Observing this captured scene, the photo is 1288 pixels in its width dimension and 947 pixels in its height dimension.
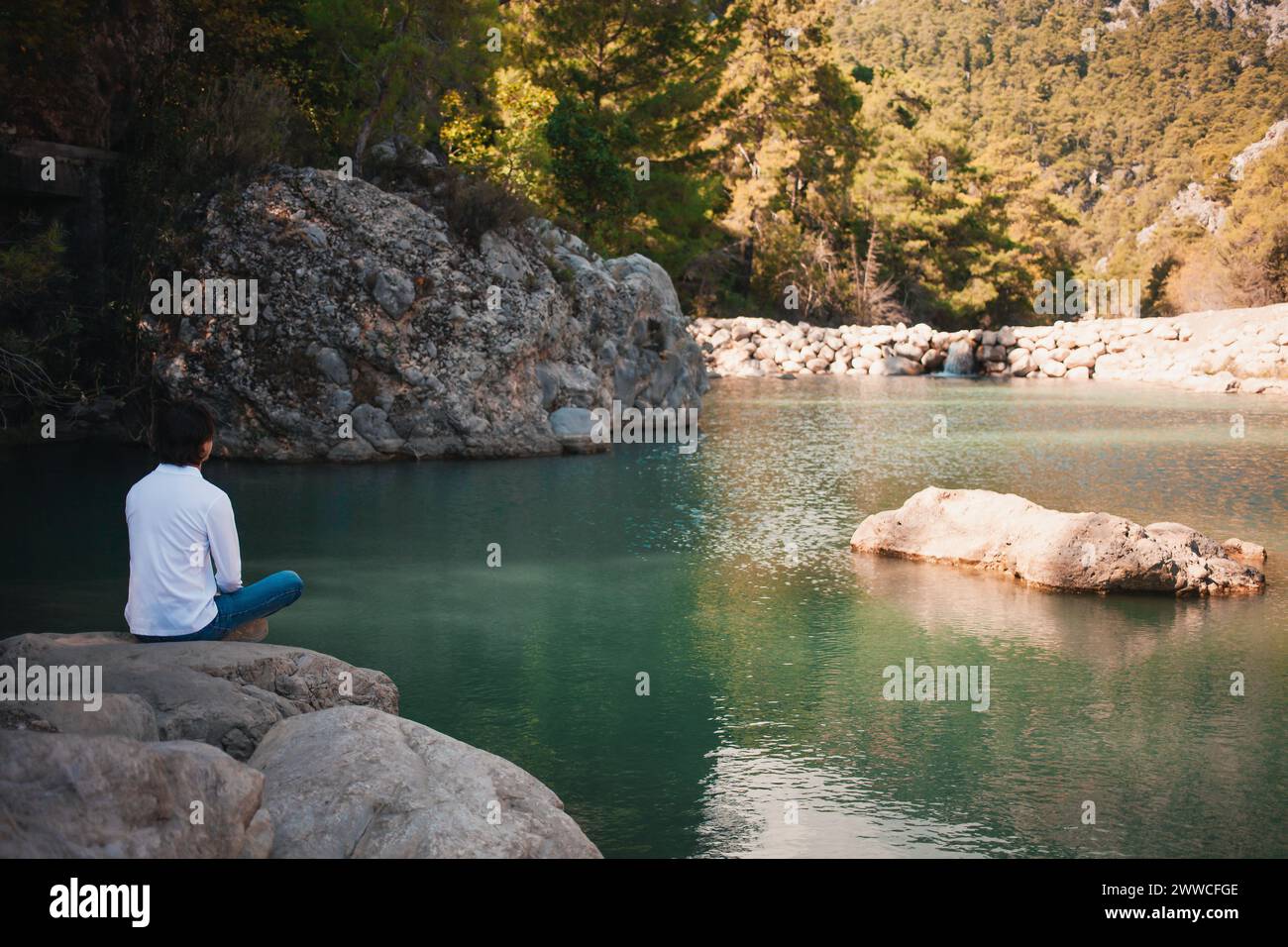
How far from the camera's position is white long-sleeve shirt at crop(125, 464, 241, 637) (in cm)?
527

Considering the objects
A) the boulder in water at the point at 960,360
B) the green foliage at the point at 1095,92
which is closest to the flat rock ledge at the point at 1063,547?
the boulder in water at the point at 960,360

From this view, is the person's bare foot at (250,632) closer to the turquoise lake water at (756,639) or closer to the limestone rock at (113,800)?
the turquoise lake water at (756,639)

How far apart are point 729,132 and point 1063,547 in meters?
41.8

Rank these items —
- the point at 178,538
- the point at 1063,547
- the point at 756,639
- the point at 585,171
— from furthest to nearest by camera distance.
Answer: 1. the point at 585,171
2. the point at 1063,547
3. the point at 756,639
4. the point at 178,538

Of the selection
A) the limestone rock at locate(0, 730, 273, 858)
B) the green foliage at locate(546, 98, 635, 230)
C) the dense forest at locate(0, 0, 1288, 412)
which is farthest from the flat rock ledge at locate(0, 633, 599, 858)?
the green foliage at locate(546, 98, 635, 230)

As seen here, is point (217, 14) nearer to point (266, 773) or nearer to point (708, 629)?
point (708, 629)

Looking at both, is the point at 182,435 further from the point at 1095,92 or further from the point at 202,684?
the point at 1095,92

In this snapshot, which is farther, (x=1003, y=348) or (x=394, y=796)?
(x=1003, y=348)

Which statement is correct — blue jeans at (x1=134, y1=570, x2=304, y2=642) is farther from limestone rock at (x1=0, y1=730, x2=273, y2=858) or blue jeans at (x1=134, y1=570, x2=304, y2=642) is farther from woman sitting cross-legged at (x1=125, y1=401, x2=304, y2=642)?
limestone rock at (x1=0, y1=730, x2=273, y2=858)

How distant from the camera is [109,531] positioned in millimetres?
10555

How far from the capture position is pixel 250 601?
576 cm

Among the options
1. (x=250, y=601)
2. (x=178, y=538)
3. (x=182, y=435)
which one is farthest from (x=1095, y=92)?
(x=178, y=538)
